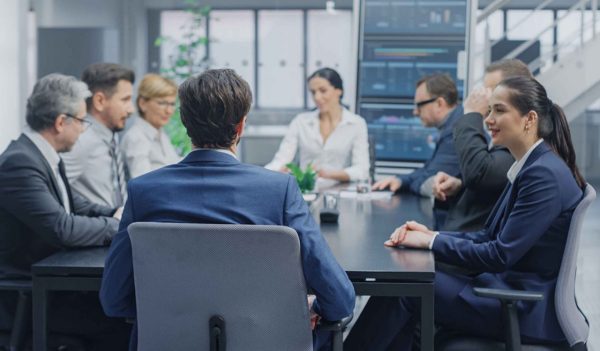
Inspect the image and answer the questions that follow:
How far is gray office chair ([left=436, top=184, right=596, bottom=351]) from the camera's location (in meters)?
2.67

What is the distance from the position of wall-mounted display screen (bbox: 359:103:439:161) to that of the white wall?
2.52m

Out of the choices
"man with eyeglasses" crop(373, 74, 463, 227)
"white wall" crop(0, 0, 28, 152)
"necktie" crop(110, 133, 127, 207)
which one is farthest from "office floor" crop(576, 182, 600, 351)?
"white wall" crop(0, 0, 28, 152)

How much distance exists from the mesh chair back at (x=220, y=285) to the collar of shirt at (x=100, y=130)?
189cm

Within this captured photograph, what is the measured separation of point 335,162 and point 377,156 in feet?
3.96

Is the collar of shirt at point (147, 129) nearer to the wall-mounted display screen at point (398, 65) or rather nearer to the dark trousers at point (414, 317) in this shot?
the dark trousers at point (414, 317)

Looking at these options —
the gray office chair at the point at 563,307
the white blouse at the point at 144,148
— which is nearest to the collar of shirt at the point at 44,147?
the white blouse at the point at 144,148

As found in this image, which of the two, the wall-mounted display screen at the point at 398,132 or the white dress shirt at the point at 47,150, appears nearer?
the white dress shirt at the point at 47,150

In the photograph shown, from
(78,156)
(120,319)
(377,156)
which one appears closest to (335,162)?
(377,156)

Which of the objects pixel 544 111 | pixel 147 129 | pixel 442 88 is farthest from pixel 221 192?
pixel 442 88

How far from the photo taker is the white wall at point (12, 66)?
6352 millimetres

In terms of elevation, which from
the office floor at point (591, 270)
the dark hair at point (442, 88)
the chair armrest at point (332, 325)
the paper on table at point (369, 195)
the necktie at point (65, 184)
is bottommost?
the office floor at point (591, 270)

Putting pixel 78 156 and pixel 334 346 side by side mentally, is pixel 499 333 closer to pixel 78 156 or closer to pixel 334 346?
pixel 334 346

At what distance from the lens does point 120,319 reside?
A: 3.11m

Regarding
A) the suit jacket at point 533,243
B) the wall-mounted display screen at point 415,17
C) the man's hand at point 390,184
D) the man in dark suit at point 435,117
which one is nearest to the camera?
the suit jacket at point 533,243
